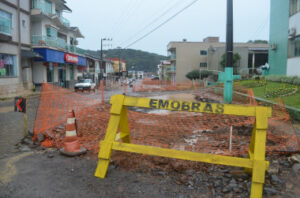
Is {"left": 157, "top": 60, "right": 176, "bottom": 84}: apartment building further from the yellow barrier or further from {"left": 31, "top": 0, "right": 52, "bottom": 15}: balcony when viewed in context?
the yellow barrier

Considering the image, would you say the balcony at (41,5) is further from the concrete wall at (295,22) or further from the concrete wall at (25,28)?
the concrete wall at (295,22)

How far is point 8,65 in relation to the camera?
20438 mm

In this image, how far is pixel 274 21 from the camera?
782 inches

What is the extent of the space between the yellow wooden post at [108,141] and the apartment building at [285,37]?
51.6 feet

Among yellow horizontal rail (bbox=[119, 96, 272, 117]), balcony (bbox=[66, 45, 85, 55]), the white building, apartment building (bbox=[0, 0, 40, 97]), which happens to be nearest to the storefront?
balcony (bbox=[66, 45, 85, 55])

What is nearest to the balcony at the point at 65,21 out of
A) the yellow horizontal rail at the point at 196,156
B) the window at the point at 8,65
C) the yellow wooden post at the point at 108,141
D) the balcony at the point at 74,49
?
the balcony at the point at 74,49

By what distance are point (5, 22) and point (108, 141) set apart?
20891 millimetres

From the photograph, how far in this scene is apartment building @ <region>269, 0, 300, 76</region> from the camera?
16.4 meters

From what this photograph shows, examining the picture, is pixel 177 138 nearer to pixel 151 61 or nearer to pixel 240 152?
pixel 240 152

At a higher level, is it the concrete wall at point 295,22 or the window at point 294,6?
the window at point 294,6

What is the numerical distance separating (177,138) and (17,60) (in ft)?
67.5

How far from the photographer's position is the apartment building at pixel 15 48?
763 inches

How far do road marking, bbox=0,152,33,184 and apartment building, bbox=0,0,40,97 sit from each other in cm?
1586

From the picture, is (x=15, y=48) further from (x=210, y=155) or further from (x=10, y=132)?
(x=210, y=155)
